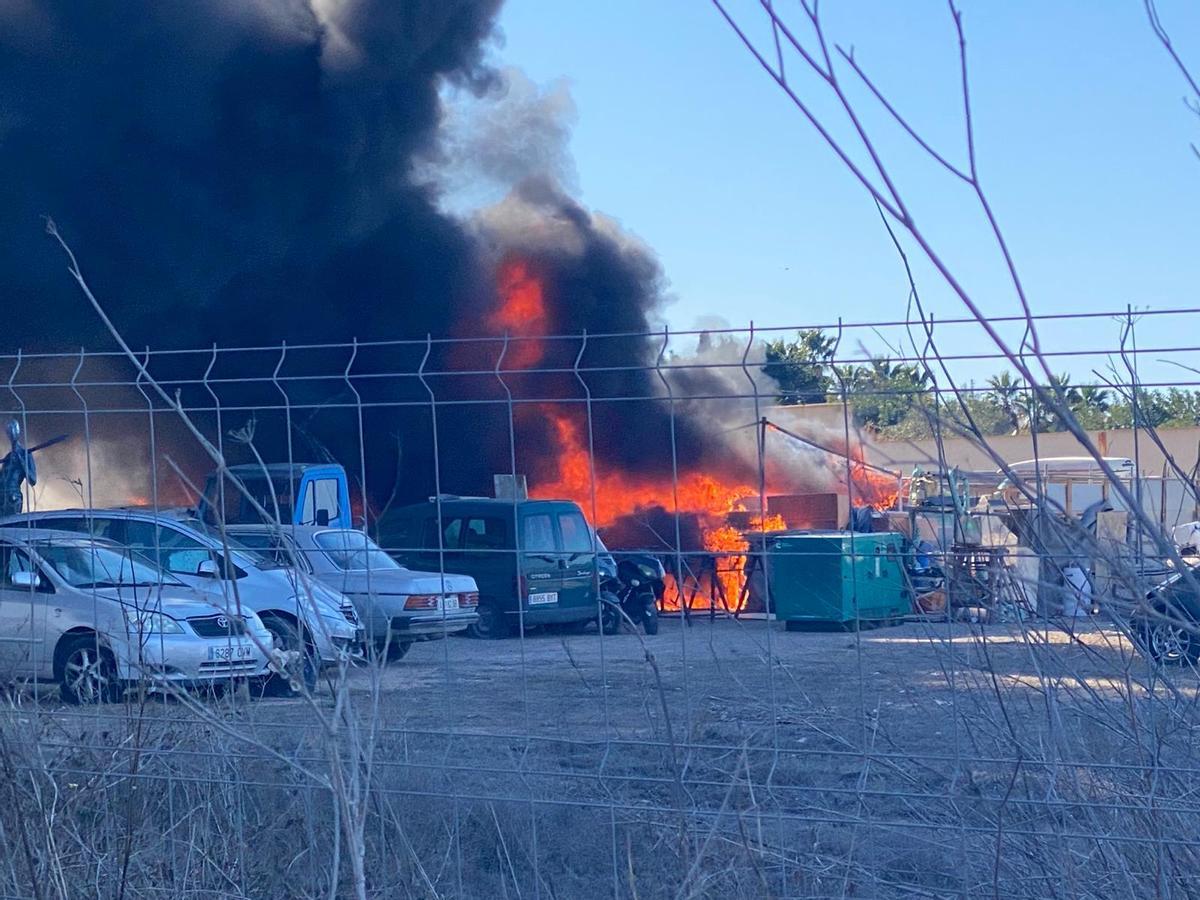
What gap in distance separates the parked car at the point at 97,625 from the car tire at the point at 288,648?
9 cm

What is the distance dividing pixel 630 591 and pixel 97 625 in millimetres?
2083

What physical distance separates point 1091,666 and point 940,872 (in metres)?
0.73

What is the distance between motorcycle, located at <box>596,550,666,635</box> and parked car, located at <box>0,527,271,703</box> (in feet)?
4.22

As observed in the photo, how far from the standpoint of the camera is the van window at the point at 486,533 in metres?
9.10

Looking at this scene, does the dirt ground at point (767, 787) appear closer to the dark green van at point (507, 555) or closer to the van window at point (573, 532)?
the dark green van at point (507, 555)

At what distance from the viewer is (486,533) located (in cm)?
995

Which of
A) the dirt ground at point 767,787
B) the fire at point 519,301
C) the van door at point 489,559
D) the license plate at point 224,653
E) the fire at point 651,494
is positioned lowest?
the dirt ground at point 767,787

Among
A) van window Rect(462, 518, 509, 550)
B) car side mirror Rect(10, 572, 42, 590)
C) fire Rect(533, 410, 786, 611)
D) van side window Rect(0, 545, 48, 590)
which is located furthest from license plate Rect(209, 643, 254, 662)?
van window Rect(462, 518, 509, 550)

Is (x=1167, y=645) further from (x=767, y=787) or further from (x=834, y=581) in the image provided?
(x=834, y=581)

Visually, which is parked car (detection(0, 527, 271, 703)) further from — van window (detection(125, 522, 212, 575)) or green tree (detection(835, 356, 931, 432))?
green tree (detection(835, 356, 931, 432))

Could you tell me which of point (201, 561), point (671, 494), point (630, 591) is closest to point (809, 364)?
point (630, 591)

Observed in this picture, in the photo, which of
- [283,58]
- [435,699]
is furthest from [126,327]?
[435,699]

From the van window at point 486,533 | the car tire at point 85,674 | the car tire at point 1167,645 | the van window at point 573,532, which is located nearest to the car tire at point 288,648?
the car tire at point 85,674

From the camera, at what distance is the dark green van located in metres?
4.29
